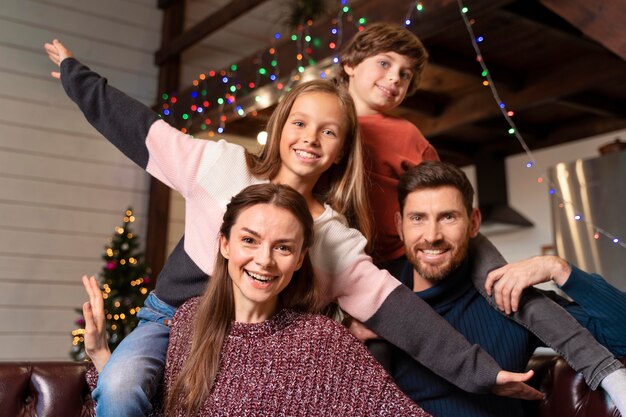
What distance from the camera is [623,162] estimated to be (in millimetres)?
3699

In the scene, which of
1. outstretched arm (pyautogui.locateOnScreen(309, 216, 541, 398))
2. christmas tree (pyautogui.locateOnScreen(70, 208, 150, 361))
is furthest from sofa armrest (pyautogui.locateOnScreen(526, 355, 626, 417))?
christmas tree (pyautogui.locateOnScreen(70, 208, 150, 361))

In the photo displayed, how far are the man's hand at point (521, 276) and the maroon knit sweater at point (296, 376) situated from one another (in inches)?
15.2

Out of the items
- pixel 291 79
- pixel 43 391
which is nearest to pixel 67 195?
pixel 291 79

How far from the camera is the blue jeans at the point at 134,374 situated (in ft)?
5.19

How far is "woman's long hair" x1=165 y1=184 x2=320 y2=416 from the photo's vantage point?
1624mm

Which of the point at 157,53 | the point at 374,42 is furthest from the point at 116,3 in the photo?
the point at 374,42

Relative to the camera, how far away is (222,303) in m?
1.71

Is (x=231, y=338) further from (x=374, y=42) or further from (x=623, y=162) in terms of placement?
(x=623, y=162)

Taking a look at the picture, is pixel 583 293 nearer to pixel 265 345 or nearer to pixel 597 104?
pixel 265 345

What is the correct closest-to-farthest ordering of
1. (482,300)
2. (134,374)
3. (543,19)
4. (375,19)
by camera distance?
(134,374) < (482,300) < (543,19) < (375,19)

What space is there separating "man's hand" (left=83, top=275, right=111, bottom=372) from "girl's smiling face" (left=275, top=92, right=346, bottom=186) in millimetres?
589

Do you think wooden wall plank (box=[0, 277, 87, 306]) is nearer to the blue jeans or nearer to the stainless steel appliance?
the stainless steel appliance

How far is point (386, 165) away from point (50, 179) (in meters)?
3.86

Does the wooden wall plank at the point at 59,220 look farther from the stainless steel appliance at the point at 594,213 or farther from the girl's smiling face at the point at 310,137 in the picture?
the girl's smiling face at the point at 310,137
